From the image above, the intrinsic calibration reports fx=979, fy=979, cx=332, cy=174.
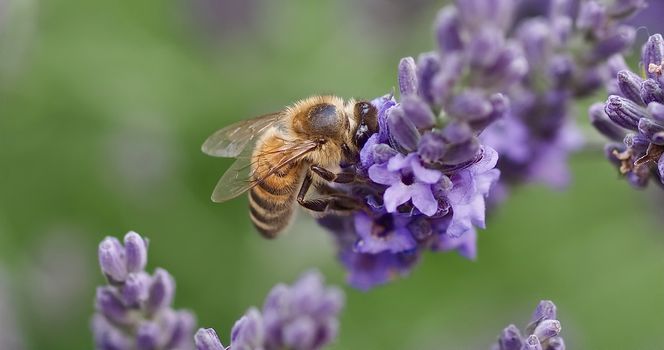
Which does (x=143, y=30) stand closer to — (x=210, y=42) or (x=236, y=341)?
(x=210, y=42)

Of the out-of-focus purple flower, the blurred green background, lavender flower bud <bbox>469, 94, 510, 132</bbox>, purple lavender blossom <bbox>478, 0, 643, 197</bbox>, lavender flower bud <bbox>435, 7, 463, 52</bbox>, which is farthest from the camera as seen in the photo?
the blurred green background

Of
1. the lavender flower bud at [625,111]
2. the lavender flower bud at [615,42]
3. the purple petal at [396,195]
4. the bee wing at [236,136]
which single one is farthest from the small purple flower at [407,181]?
the lavender flower bud at [615,42]

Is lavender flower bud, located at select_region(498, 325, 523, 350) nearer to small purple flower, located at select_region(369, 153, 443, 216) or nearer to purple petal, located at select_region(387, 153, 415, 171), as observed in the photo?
small purple flower, located at select_region(369, 153, 443, 216)

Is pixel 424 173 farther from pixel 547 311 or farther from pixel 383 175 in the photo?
pixel 547 311

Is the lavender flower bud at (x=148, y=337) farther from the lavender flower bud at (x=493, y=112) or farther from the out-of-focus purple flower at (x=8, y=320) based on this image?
the out-of-focus purple flower at (x=8, y=320)

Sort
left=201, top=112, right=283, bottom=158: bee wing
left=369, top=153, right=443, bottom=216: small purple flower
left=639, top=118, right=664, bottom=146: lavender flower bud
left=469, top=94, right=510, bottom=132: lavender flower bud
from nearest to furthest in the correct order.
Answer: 1. left=469, top=94, right=510, bottom=132: lavender flower bud
2. left=369, top=153, right=443, bottom=216: small purple flower
3. left=639, top=118, right=664, bottom=146: lavender flower bud
4. left=201, top=112, right=283, bottom=158: bee wing

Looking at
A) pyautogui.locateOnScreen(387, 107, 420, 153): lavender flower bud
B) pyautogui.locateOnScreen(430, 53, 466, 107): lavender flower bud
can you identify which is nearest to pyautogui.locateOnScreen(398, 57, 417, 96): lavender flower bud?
pyautogui.locateOnScreen(387, 107, 420, 153): lavender flower bud

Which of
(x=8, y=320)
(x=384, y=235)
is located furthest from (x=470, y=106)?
(x=8, y=320)

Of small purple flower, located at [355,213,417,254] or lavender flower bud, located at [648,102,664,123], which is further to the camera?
small purple flower, located at [355,213,417,254]
